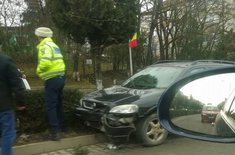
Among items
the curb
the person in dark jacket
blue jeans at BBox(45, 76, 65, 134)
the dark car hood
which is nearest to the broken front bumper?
the dark car hood

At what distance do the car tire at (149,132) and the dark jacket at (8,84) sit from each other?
226 cm

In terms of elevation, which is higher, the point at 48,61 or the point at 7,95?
the point at 48,61

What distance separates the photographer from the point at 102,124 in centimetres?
622

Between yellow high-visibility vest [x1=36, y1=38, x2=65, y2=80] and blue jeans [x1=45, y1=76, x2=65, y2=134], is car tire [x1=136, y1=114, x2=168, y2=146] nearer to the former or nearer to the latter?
blue jeans [x1=45, y1=76, x2=65, y2=134]

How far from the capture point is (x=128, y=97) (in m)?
6.31

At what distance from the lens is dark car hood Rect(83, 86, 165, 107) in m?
6.17

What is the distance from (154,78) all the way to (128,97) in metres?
1.10

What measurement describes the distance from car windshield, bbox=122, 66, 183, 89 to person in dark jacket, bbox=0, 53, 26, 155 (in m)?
2.92

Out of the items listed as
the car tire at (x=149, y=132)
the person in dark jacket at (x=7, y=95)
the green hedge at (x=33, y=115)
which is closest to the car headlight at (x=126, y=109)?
the car tire at (x=149, y=132)

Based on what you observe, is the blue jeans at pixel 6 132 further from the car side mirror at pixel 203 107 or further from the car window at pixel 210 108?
the car window at pixel 210 108

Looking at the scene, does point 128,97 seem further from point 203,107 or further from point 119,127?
point 203,107

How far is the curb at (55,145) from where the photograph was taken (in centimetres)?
573

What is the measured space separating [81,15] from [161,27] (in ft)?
39.0

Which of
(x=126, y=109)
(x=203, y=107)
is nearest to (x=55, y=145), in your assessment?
(x=126, y=109)
